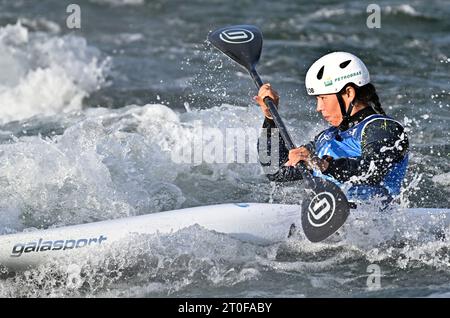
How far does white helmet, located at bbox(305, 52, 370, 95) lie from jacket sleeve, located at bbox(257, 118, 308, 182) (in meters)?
0.54

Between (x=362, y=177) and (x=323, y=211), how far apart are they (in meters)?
0.40

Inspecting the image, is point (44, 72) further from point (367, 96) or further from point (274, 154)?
point (367, 96)

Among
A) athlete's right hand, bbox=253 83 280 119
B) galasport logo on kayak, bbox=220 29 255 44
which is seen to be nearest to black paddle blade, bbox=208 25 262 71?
galasport logo on kayak, bbox=220 29 255 44

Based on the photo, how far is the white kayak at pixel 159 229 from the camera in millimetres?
5836

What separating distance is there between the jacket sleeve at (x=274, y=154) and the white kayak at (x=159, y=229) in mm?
261

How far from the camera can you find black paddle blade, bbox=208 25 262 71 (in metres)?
7.03

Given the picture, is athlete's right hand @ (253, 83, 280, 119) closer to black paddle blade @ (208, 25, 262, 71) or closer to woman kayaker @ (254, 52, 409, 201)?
woman kayaker @ (254, 52, 409, 201)

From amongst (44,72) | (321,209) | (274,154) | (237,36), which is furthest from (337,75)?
(44,72)

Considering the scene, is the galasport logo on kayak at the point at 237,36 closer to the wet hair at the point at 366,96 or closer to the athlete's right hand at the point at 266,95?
the athlete's right hand at the point at 266,95

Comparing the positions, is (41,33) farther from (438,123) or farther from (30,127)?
(438,123)

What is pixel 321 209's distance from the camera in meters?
5.65

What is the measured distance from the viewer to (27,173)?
7.34m

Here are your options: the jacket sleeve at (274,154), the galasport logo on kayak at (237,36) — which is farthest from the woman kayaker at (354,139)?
the galasport logo on kayak at (237,36)
